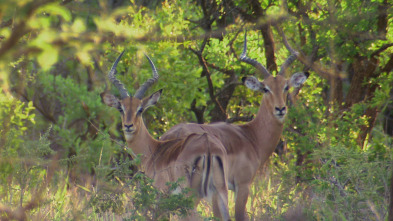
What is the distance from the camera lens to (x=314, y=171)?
7.65 m

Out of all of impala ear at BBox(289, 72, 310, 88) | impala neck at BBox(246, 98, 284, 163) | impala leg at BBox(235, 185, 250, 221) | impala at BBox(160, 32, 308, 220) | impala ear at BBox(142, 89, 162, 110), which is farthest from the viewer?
impala ear at BBox(289, 72, 310, 88)

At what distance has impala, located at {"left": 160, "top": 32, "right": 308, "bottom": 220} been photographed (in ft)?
22.4

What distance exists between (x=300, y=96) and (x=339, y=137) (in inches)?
70.3

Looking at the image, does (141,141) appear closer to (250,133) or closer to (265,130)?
(250,133)

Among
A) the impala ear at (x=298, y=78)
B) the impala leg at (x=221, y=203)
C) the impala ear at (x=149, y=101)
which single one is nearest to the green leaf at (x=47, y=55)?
the impala leg at (x=221, y=203)

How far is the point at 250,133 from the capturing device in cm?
763

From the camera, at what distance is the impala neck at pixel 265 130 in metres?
7.63

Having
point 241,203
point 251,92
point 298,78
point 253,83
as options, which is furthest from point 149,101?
point 251,92

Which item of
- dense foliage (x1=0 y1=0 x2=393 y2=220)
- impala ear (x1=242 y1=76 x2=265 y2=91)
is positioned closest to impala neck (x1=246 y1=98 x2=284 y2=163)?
impala ear (x1=242 y1=76 x2=265 y2=91)

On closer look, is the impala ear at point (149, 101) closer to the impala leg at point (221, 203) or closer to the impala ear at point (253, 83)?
the impala ear at point (253, 83)

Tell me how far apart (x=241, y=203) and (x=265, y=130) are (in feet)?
4.44

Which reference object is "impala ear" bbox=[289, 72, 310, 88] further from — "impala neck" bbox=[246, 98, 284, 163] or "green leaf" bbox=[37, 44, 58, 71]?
"green leaf" bbox=[37, 44, 58, 71]

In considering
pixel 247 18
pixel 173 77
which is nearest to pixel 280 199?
pixel 173 77

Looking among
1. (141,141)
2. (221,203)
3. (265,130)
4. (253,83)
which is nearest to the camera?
(221,203)
